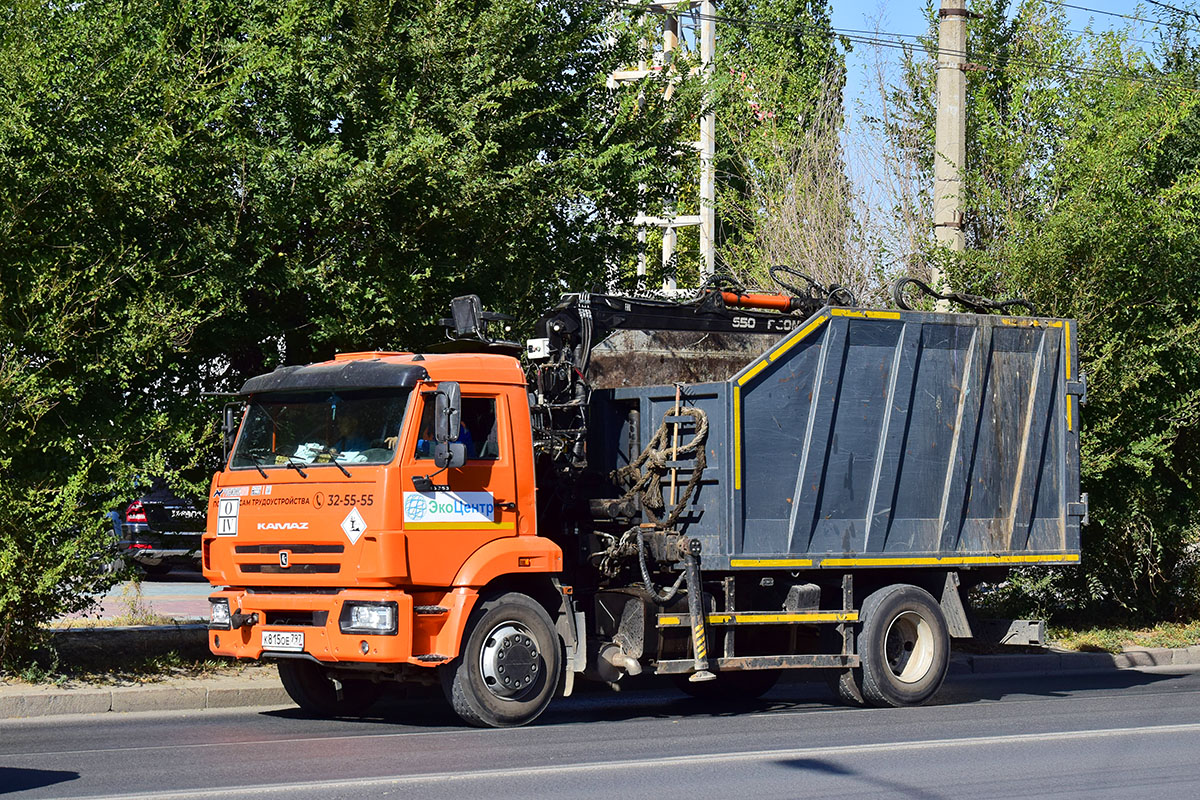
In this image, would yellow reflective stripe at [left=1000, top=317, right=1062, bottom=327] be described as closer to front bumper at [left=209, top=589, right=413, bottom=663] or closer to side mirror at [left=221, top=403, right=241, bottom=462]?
front bumper at [left=209, top=589, right=413, bottom=663]

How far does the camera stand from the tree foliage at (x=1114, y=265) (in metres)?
15.5

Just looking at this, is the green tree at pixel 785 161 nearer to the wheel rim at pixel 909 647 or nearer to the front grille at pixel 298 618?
the wheel rim at pixel 909 647

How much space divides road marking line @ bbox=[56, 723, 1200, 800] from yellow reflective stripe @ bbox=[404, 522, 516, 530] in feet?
7.34

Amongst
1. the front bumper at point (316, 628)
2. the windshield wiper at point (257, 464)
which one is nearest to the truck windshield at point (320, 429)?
the windshield wiper at point (257, 464)

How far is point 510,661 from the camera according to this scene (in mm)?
10484

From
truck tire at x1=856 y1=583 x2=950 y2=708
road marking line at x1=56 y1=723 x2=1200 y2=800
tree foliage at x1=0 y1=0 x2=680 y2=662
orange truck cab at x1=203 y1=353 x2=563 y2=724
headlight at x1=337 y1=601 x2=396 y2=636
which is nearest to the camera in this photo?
road marking line at x1=56 y1=723 x2=1200 y2=800

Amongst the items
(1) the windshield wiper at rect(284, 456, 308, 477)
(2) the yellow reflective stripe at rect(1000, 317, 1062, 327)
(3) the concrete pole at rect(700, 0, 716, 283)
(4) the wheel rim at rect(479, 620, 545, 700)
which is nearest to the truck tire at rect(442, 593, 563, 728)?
(4) the wheel rim at rect(479, 620, 545, 700)

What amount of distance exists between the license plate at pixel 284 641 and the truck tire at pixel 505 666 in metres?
1.00

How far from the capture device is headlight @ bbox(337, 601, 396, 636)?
1003 centimetres

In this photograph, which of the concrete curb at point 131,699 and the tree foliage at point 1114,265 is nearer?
the concrete curb at point 131,699

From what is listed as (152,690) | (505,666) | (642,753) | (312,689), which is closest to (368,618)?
(505,666)

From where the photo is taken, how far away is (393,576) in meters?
10.0

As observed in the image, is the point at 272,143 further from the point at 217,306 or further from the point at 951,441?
the point at 951,441

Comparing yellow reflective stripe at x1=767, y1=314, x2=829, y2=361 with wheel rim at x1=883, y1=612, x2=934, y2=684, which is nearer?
yellow reflective stripe at x1=767, y1=314, x2=829, y2=361
